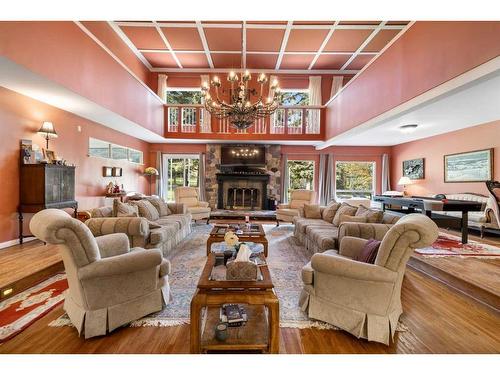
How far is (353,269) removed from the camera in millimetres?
1953

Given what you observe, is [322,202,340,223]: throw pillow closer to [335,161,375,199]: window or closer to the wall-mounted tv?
the wall-mounted tv

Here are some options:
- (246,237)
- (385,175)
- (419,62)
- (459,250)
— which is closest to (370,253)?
(246,237)

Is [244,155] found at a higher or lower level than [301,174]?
higher

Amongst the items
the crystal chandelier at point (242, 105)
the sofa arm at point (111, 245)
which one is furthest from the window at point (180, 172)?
the sofa arm at point (111, 245)

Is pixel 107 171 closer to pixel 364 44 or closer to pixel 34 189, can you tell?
pixel 34 189

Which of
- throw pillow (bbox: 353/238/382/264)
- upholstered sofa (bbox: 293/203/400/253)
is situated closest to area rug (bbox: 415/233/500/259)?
upholstered sofa (bbox: 293/203/400/253)

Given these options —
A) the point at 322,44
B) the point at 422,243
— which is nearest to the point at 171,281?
the point at 422,243

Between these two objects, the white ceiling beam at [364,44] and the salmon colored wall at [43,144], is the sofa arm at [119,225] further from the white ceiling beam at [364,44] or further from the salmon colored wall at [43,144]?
the white ceiling beam at [364,44]

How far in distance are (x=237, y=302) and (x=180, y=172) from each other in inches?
309

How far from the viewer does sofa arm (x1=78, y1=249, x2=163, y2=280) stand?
6.08 ft

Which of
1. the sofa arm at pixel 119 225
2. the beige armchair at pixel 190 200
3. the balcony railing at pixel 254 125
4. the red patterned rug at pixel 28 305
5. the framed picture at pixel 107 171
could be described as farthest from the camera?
the balcony railing at pixel 254 125

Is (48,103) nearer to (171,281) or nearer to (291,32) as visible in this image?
(171,281)

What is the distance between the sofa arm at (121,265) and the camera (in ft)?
6.08

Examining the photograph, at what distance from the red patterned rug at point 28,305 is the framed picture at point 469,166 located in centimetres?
790
